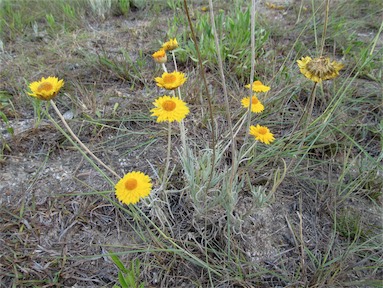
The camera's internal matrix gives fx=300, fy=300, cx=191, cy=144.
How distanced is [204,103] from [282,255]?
0.81 m

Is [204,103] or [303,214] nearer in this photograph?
[303,214]

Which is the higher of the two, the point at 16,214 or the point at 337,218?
the point at 16,214

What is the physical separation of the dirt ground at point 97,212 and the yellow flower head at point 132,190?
0.49 ft

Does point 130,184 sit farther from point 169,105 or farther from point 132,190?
point 169,105

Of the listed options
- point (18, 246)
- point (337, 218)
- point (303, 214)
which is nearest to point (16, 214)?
point (18, 246)

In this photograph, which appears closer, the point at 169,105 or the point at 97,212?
the point at 169,105

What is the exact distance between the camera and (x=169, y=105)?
0.85m

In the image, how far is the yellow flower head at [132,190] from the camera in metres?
0.81

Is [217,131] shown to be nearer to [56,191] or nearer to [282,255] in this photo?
[282,255]

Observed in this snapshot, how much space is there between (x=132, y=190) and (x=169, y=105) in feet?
0.85

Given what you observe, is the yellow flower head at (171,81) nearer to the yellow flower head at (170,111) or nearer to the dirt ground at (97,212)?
the yellow flower head at (170,111)

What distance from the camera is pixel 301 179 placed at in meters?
1.20

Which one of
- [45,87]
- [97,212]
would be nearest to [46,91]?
[45,87]

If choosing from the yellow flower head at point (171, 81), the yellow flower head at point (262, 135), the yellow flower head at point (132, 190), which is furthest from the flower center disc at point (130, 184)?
the yellow flower head at point (262, 135)
